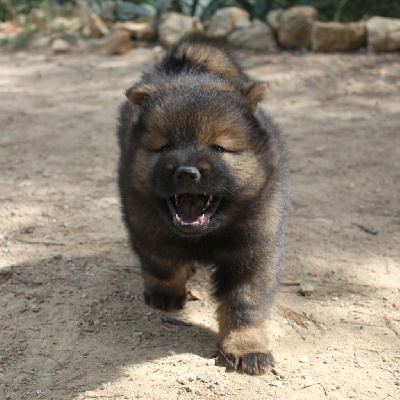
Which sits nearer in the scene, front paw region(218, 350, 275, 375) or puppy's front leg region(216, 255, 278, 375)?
front paw region(218, 350, 275, 375)

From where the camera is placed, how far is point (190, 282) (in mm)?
4016

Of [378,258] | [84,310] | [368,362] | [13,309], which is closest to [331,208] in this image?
[378,258]

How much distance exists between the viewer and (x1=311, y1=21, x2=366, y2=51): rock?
9.09 m

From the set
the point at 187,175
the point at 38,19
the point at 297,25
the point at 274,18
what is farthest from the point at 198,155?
the point at 38,19

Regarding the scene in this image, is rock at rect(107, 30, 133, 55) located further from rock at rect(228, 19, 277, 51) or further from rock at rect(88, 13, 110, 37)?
rock at rect(228, 19, 277, 51)

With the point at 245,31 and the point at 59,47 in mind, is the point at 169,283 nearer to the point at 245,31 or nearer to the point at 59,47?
the point at 245,31

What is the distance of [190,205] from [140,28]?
27.9 feet

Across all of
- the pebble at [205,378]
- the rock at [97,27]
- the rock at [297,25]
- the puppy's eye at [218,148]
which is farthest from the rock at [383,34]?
the pebble at [205,378]

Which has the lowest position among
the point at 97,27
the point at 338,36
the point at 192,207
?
the point at 97,27

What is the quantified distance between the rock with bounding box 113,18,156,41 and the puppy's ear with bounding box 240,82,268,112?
8003mm

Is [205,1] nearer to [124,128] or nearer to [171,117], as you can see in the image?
[124,128]

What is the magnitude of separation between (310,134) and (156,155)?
397 cm

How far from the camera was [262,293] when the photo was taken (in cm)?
321

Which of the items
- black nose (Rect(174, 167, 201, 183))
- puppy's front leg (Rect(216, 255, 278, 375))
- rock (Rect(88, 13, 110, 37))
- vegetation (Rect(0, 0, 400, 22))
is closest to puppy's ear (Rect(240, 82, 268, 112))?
black nose (Rect(174, 167, 201, 183))
